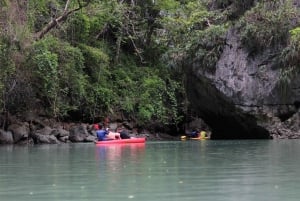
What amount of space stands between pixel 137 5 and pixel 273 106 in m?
11.2

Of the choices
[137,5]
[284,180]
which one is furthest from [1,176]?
[137,5]

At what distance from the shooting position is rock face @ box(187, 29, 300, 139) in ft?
75.5

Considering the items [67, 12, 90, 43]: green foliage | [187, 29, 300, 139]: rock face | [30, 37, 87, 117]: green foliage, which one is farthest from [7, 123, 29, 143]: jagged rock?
[187, 29, 300, 139]: rock face

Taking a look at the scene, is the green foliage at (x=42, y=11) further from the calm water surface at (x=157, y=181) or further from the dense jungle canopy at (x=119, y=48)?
the calm water surface at (x=157, y=181)

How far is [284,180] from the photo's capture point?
7.67 metres

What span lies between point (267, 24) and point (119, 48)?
1004cm

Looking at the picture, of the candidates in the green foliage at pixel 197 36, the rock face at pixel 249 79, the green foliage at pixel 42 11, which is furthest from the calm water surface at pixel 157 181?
the green foliage at pixel 42 11

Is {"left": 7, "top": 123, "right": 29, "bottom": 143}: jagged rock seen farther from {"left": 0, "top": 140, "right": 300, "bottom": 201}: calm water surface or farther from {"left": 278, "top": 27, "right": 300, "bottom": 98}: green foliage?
{"left": 0, "top": 140, "right": 300, "bottom": 201}: calm water surface

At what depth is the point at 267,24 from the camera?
2308 cm

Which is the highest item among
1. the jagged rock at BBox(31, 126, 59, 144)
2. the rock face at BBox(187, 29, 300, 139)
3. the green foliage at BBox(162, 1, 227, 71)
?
the green foliage at BBox(162, 1, 227, 71)

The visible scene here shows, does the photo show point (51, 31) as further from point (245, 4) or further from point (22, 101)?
point (245, 4)

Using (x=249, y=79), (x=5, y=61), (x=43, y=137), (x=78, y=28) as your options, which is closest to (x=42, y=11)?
(x=78, y=28)

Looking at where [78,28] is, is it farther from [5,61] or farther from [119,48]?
[5,61]

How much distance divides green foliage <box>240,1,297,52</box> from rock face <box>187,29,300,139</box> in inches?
17.8
